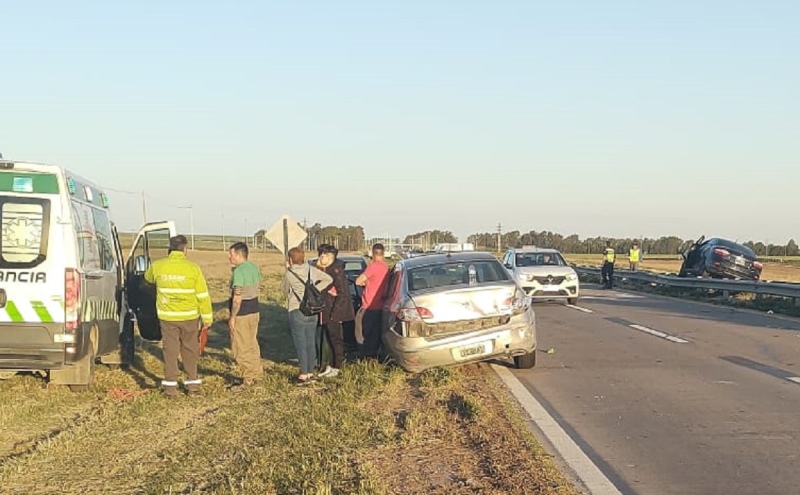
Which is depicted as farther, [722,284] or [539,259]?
[722,284]

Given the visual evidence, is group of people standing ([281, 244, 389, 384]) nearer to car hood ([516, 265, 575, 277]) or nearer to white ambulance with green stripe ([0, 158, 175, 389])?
white ambulance with green stripe ([0, 158, 175, 389])

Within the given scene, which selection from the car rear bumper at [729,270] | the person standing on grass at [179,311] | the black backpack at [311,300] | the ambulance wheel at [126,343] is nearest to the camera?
the person standing on grass at [179,311]

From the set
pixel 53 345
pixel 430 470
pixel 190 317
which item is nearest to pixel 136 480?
pixel 430 470

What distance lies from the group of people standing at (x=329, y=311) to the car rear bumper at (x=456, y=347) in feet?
3.48

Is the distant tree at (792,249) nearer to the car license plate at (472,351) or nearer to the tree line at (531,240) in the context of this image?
the tree line at (531,240)

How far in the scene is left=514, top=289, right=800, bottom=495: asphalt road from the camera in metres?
6.58

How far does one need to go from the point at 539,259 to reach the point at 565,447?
1776 centimetres

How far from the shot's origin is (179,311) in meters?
10.6

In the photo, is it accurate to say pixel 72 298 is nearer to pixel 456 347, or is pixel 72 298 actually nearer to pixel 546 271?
pixel 456 347

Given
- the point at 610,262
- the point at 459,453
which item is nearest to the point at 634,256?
the point at 610,262

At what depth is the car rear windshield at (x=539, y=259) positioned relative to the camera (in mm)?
24531

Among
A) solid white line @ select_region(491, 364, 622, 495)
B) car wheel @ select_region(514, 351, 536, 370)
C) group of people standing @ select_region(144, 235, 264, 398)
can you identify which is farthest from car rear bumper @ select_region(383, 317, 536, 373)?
group of people standing @ select_region(144, 235, 264, 398)

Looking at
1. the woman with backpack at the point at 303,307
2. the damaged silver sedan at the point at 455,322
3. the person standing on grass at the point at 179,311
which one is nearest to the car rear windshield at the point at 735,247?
the damaged silver sedan at the point at 455,322

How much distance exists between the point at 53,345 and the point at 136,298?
364 centimetres
